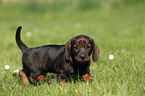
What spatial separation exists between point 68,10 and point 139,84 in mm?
13616

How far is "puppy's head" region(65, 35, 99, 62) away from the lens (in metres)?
2.95

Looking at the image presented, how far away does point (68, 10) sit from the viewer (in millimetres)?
15945

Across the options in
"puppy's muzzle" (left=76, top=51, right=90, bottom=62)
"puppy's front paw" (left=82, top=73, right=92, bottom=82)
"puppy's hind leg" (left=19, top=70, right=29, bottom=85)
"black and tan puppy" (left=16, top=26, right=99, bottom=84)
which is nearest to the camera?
"puppy's muzzle" (left=76, top=51, right=90, bottom=62)

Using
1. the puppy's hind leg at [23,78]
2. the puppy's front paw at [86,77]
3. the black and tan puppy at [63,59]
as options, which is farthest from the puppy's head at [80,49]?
the puppy's hind leg at [23,78]

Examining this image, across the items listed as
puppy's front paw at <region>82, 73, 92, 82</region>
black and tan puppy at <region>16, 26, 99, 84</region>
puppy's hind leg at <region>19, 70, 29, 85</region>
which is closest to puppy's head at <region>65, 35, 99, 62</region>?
black and tan puppy at <region>16, 26, 99, 84</region>

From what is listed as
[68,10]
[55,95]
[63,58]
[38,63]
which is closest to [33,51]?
[38,63]

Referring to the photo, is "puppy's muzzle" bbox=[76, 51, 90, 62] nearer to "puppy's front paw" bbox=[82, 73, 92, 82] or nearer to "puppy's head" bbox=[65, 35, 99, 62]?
"puppy's head" bbox=[65, 35, 99, 62]

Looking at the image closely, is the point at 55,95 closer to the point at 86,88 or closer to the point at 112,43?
the point at 86,88

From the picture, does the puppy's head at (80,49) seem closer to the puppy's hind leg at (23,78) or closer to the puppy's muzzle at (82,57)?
the puppy's muzzle at (82,57)

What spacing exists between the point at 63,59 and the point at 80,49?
429 millimetres

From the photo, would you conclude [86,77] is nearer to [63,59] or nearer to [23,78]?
[63,59]

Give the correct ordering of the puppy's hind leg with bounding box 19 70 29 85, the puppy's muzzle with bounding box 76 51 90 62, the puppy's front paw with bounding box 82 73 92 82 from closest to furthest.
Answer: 1. the puppy's muzzle with bounding box 76 51 90 62
2. the puppy's front paw with bounding box 82 73 92 82
3. the puppy's hind leg with bounding box 19 70 29 85

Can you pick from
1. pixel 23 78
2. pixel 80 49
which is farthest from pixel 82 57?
pixel 23 78

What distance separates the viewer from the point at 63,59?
3332mm
